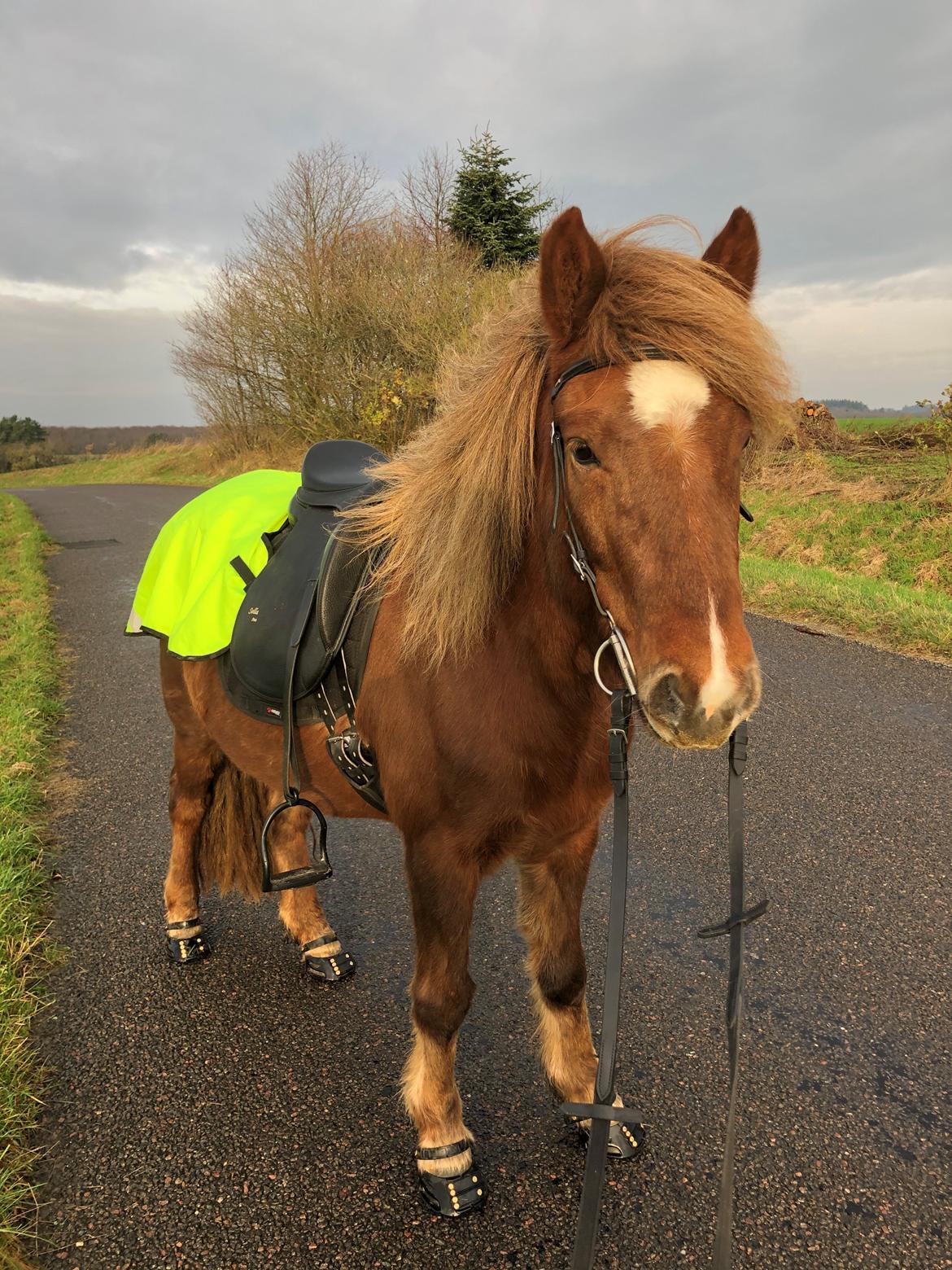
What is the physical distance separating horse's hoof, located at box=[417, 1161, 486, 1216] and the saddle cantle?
1.02 metres

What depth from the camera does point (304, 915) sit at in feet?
9.71

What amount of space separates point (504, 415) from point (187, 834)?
239 centimetres

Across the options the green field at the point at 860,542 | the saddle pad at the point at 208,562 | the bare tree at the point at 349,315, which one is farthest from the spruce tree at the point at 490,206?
the saddle pad at the point at 208,562

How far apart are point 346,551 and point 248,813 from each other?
1524 mm

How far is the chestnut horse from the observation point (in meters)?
1.37

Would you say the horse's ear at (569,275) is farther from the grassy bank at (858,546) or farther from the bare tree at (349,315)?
the bare tree at (349,315)

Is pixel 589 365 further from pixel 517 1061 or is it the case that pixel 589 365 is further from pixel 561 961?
pixel 517 1061

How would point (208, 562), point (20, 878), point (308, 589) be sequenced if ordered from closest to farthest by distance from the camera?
A: point (308, 589), point (208, 562), point (20, 878)

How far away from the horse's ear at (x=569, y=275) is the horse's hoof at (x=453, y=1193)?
219 centimetres

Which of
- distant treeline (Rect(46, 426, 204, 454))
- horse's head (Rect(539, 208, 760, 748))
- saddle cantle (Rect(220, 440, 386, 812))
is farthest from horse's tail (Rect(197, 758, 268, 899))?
distant treeline (Rect(46, 426, 204, 454))

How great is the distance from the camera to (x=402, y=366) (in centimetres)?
1819

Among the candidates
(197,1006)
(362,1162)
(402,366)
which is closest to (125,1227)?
(362,1162)

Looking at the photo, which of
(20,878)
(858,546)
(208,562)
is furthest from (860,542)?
(20,878)

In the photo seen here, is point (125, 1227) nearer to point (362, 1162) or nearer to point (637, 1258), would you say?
point (362, 1162)
